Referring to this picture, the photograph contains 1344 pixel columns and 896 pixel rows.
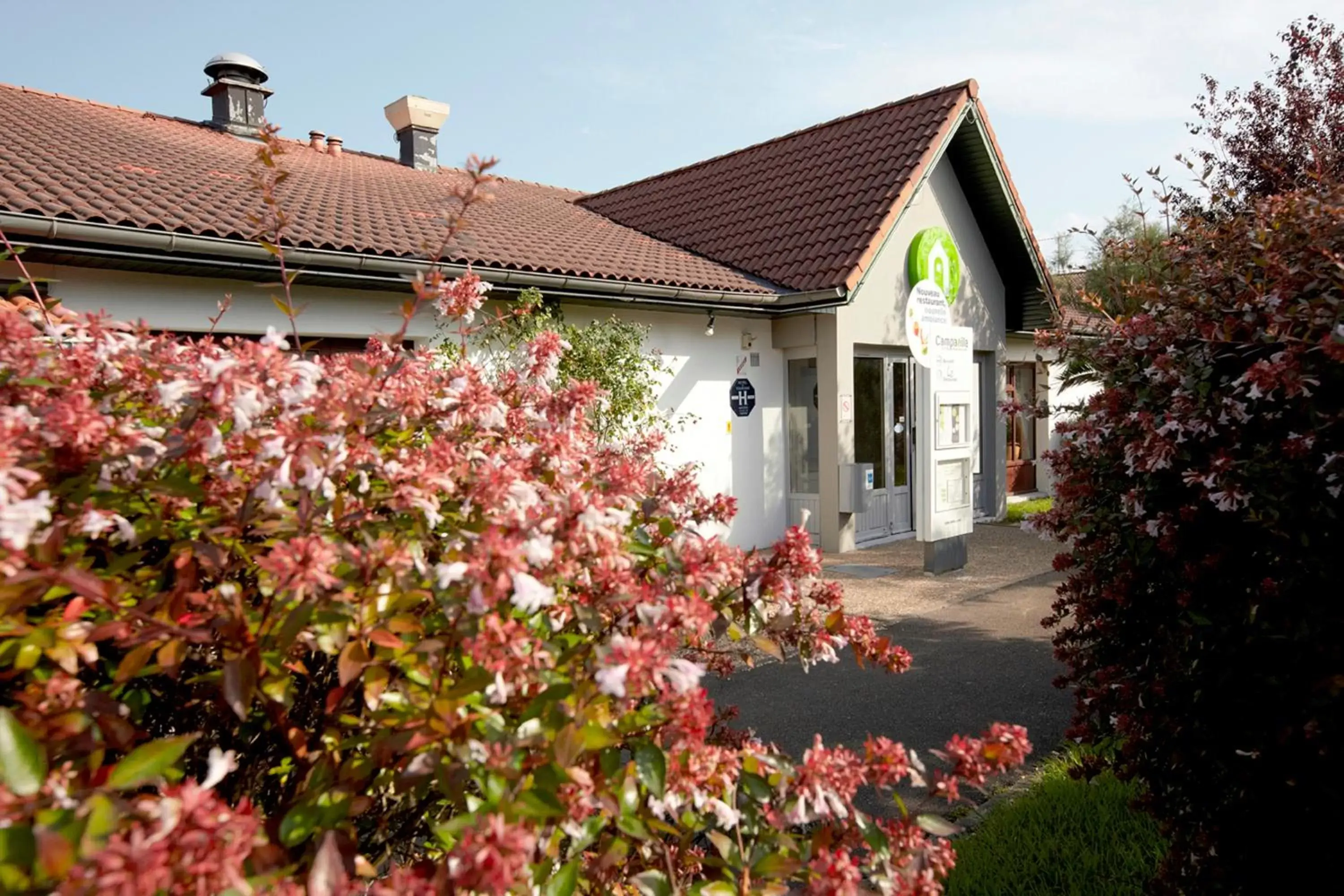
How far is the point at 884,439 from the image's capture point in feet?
39.9

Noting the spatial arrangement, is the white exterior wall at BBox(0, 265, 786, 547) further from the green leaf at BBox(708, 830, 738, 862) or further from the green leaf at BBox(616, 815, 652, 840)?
the green leaf at BBox(616, 815, 652, 840)

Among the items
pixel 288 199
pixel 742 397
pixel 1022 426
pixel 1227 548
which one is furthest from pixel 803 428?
pixel 1227 548

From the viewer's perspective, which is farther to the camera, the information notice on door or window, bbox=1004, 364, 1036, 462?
window, bbox=1004, 364, 1036, 462

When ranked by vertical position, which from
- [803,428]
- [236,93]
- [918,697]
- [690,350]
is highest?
[236,93]

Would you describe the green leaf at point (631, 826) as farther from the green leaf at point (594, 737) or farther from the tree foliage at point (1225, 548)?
the tree foliage at point (1225, 548)

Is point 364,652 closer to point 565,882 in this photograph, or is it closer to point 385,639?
point 385,639

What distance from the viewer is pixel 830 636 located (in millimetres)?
1829

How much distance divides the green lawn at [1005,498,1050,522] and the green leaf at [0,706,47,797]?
45.1ft

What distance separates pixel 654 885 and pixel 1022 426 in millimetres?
16843

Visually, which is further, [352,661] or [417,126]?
[417,126]

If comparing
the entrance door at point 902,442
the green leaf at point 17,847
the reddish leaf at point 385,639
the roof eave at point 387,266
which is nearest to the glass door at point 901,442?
the entrance door at point 902,442

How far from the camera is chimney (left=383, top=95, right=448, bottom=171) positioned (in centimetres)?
1536

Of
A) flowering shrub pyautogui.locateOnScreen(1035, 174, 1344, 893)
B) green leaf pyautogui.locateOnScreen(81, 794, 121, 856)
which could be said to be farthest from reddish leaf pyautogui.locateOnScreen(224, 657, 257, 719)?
flowering shrub pyautogui.locateOnScreen(1035, 174, 1344, 893)

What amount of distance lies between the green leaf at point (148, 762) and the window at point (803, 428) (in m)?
10.7
